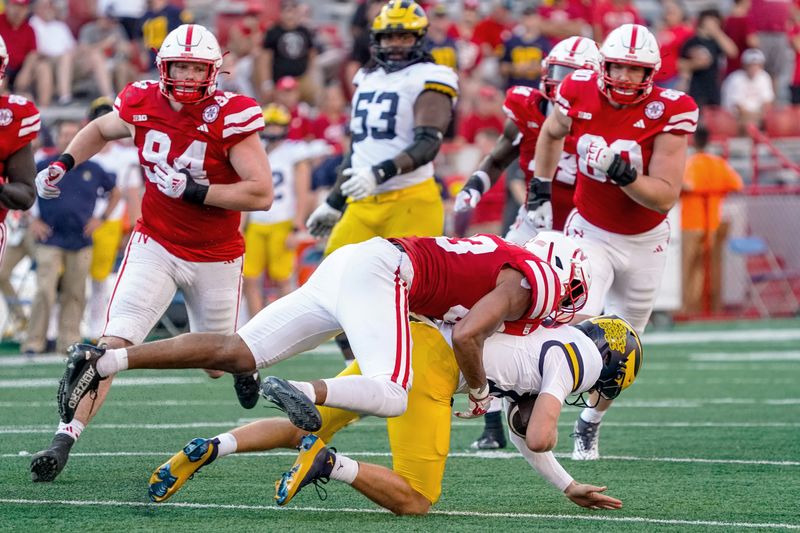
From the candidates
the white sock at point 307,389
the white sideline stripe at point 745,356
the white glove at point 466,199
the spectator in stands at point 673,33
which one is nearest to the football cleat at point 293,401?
the white sock at point 307,389

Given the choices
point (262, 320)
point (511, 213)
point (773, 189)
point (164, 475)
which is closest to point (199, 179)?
point (262, 320)

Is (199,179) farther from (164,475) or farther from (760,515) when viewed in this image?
(760,515)

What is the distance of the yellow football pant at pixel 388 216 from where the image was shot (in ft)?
24.1

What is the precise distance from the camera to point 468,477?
5.62 meters

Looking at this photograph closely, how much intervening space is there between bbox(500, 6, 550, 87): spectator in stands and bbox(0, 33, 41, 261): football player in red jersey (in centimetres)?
779

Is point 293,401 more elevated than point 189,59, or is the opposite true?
point 189,59

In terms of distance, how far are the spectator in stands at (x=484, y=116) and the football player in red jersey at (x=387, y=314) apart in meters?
8.63

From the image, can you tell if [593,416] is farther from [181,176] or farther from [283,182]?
[283,182]

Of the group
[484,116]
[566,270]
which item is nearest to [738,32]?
[484,116]

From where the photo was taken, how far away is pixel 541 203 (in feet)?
21.8

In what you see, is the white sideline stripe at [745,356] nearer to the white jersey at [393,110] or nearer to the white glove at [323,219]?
the white jersey at [393,110]

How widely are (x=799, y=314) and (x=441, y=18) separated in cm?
463

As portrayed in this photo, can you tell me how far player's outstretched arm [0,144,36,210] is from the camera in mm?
5926

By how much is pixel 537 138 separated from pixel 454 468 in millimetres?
1853
